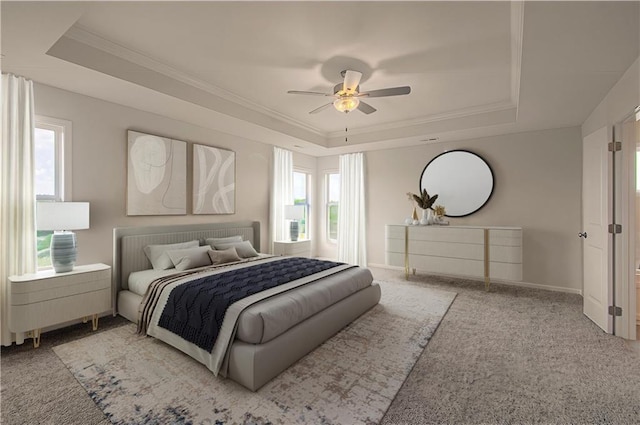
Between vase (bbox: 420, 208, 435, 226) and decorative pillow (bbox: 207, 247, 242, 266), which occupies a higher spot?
vase (bbox: 420, 208, 435, 226)

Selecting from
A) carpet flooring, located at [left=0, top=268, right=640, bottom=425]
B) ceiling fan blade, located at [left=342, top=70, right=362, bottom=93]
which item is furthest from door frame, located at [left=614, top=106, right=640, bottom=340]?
ceiling fan blade, located at [left=342, top=70, right=362, bottom=93]

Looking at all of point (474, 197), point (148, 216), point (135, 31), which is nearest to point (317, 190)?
point (474, 197)

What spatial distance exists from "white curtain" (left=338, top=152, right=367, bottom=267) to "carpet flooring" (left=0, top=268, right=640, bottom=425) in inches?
118

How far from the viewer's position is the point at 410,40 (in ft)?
8.55

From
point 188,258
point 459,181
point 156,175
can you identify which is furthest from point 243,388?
point 459,181

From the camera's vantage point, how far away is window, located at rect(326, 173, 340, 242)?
676 centimetres

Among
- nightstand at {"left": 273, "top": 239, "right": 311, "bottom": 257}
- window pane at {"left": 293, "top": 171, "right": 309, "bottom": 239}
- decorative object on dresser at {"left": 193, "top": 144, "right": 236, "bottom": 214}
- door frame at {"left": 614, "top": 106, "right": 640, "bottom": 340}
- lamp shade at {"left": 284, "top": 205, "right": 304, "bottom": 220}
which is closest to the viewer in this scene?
door frame at {"left": 614, "top": 106, "right": 640, "bottom": 340}

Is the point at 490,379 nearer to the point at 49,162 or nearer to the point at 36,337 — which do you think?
the point at 36,337

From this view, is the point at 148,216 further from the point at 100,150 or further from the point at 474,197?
the point at 474,197

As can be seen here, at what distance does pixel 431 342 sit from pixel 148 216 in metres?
3.66

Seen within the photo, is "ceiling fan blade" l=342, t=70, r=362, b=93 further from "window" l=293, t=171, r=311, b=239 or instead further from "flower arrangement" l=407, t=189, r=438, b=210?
"window" l=293, t=171, r=311, b=239

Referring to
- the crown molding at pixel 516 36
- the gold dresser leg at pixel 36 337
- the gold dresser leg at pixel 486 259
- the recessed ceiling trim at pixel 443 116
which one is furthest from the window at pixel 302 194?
the gold dresser leg at pixel 36 337

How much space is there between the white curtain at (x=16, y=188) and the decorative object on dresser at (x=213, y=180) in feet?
5.86

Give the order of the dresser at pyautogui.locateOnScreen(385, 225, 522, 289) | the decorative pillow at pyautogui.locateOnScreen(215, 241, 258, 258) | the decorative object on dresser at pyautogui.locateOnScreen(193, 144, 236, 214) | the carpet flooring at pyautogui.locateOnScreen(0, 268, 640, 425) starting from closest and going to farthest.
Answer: the carpet flooring at pyautogui.locateOnScreen(0, 268, 640, 425), the decorative pillow at pyautogui.locateOnScreen(215, 241, 258, 258), the dresser at pyautogui.locateOnScreen(385, 225, 522, 289), the decorative object on dresser at pyautogui.locateOnScreen(193, 144, 236, 214)
